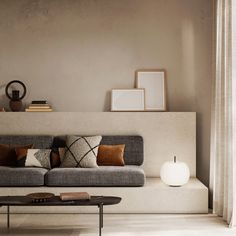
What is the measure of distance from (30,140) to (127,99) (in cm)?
128

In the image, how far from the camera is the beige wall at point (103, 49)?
655 cm

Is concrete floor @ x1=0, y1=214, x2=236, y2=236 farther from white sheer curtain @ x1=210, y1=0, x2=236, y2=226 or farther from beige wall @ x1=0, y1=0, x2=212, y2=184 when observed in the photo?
beige wall @ x1=0, y1=0, x2=212, y2=184

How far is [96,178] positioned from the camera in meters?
5.61

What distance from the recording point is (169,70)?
6.60m

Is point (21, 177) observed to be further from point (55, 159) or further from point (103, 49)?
point (103, 49)

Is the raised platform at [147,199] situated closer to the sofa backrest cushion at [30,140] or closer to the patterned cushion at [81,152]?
the patterned cushion at [81,152]

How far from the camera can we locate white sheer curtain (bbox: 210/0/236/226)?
16.7 ft

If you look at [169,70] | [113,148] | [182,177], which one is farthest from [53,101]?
[182,177]

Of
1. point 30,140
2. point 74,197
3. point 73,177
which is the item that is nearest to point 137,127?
point 73,177

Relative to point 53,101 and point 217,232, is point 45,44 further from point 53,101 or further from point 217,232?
point 217,232

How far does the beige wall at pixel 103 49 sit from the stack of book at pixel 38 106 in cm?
19

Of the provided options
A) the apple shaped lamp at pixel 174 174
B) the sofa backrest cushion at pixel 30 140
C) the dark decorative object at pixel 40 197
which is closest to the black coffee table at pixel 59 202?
the dark decorative object at pixel 40 197

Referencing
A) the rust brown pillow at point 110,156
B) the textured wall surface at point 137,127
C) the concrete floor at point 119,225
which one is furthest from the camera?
the textured wall surface at point 137,127

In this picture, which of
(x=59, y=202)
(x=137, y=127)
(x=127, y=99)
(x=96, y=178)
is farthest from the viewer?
(x=127, y=99)
